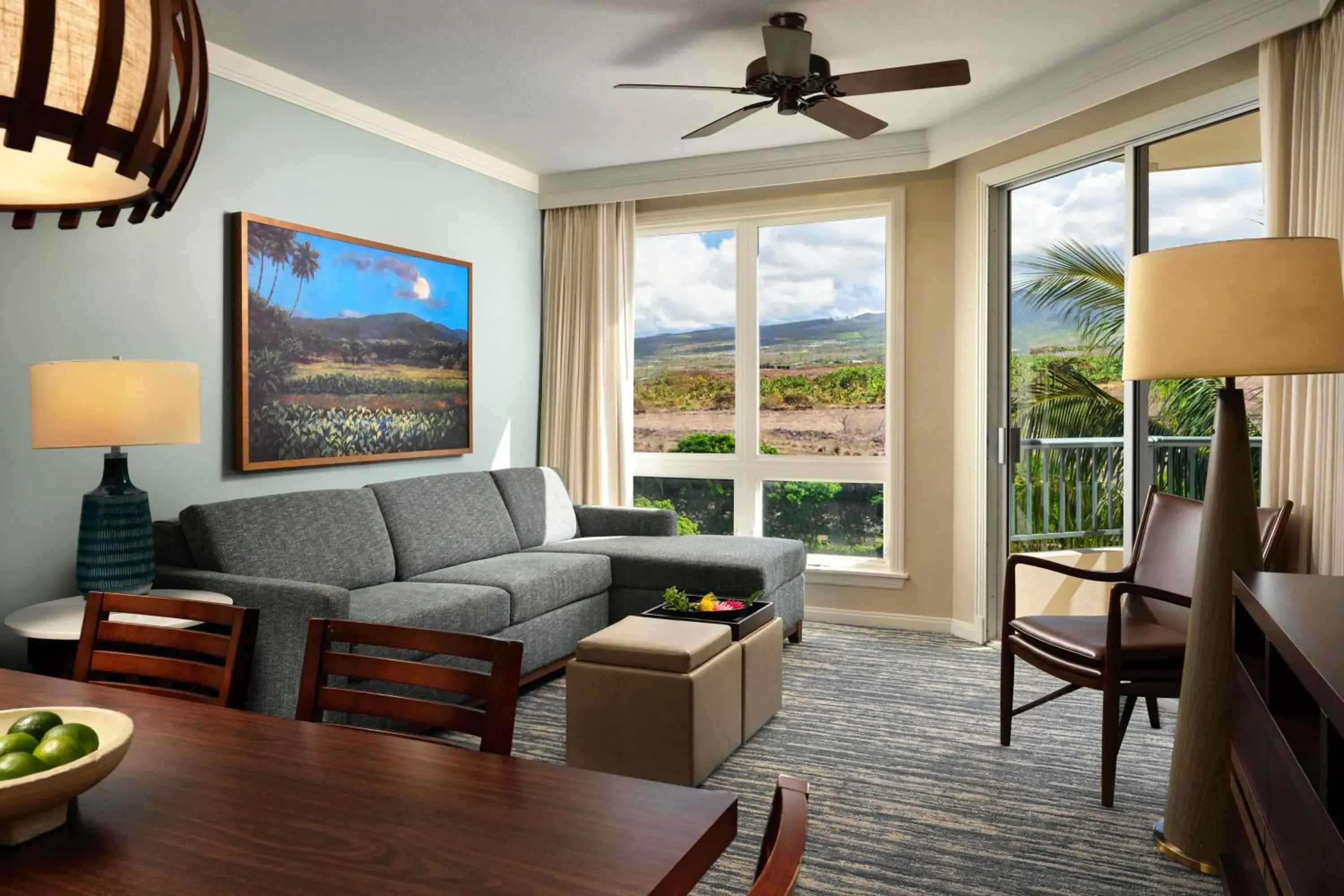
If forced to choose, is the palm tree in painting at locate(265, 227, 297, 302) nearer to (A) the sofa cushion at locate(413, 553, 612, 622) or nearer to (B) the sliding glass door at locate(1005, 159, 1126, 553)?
(A) the sofa cushion at locate(413, 553, 612, 622)

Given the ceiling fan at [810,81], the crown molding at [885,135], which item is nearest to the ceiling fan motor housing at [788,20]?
the ceiling fan at [810,81]

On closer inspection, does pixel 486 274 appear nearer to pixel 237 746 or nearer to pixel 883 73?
pixel 883 73

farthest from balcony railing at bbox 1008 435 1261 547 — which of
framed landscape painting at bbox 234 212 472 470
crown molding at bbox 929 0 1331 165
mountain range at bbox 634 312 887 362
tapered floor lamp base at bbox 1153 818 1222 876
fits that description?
framed landscape painting at bbox 234 212 472 470

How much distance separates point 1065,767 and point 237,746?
2.69 m

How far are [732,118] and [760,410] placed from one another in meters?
2.22

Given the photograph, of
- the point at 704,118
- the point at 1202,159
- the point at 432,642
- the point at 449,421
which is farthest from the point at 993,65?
the point at 432,642

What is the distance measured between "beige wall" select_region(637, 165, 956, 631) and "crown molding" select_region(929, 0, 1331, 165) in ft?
0.96

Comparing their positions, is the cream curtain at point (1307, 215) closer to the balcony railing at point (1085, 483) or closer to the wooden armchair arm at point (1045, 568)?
the balcony railing at point (1085, 483)

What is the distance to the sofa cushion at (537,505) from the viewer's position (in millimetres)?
4855

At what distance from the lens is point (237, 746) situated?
138cm

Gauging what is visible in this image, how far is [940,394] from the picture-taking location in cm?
505

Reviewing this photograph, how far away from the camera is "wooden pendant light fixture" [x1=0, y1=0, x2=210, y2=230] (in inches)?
32.4

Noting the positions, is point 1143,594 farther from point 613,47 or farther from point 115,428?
point 115,428

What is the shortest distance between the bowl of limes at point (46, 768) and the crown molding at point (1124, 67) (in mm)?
3785
